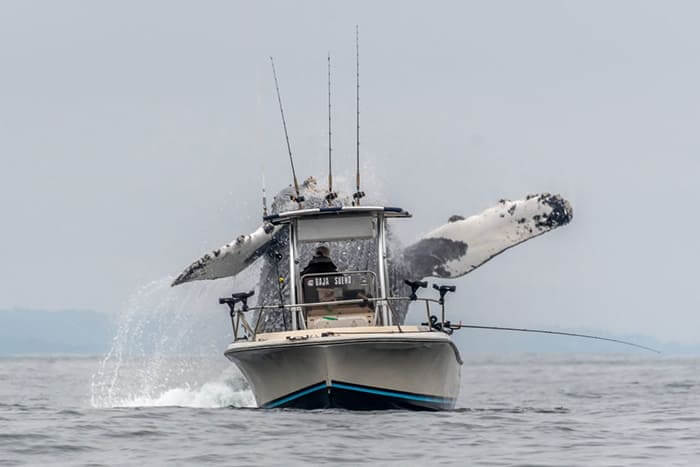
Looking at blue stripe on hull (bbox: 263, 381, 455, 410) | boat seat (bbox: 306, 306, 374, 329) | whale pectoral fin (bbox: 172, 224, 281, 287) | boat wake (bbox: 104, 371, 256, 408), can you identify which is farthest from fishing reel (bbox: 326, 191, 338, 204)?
blue stripe on hull (bbox: 263, 381, 455, 410)

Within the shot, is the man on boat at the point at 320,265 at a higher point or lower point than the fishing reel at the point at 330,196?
lower

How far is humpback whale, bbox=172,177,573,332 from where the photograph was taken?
25469mm

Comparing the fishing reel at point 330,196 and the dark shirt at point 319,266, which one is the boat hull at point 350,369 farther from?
the fishing reel at point 330,196

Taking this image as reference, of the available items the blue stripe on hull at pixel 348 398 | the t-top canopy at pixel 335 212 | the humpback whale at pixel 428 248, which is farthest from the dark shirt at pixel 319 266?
the blue stripe on hull at pixel 348 398

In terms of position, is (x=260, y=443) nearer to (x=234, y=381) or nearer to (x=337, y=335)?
(x=337, y=335)

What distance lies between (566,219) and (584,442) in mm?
8990

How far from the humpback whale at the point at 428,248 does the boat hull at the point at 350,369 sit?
167 inches

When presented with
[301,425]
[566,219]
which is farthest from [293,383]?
[566,219]

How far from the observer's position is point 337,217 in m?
22.6

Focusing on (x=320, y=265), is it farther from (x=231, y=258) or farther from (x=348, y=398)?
(x=348, y=398)

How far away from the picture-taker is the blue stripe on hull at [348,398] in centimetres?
1988

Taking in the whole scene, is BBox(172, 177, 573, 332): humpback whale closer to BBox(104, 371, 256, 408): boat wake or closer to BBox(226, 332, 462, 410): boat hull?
BBox(104, 371, 256, 408): boat wake

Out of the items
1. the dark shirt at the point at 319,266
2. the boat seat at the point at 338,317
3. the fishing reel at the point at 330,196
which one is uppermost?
the fishing reel at the point at 330,196

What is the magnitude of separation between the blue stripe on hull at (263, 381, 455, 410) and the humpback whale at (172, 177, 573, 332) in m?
4.50
